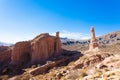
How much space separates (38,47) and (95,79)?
41.3 metres

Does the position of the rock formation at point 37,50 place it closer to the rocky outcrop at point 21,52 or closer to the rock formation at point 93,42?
the rocky outcrop at point 21,52

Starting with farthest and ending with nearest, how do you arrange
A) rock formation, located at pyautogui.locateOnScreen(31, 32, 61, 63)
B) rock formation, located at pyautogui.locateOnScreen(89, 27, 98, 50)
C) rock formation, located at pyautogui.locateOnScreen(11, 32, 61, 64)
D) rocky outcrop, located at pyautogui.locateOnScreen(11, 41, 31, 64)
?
rock formation, located at pyautogui.locateOnScreen(89, 27, 98, 50)
rocky outcrop, located at pyautogui.locateOnScreen(11, 41, 31, 64)
rock formation, located at pyautogui.locateOnScreen(11, 32, 61, 64)
rock formation, located at pyautogui.locateOnScreen(31, 32, 61, 63)

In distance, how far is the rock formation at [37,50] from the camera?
52981mm

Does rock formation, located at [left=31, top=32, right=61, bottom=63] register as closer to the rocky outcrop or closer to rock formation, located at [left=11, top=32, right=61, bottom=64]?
rock formation, located at [left=11, top=32, right=61, bottom=64]

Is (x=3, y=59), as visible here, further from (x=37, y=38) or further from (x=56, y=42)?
(x=56, y=42)

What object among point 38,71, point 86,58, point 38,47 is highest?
point 38,47

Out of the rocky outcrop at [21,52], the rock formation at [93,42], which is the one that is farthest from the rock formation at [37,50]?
the rock formation at [93,42]

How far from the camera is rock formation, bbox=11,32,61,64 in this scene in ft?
174

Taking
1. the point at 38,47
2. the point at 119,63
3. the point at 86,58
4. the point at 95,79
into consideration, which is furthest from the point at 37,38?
the point at 95,79

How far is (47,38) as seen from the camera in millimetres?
55844

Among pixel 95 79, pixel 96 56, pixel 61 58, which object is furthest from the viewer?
pixel 61 58

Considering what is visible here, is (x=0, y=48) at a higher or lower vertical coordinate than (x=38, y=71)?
higher

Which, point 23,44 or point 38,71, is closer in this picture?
point 38,71

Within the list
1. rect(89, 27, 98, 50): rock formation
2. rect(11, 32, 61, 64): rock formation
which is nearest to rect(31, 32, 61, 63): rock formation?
rect(11, 32, 61, 64): rock formation
